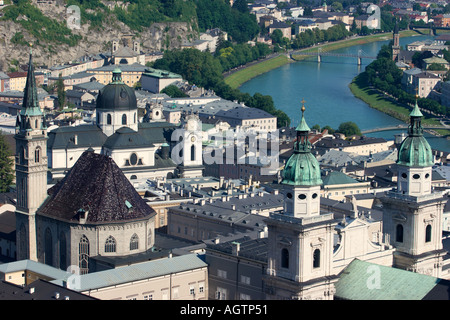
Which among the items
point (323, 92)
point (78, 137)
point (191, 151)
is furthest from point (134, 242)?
point (323, 92)

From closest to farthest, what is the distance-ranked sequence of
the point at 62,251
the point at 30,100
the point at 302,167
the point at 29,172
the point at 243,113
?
the point at 302,167 → the point at 62,251 → the point at 29,172 → the point at 30,100 → the point at 243,113

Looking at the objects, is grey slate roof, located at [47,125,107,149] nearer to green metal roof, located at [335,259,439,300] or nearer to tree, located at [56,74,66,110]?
green metal roof, located at [335,259,439,300]

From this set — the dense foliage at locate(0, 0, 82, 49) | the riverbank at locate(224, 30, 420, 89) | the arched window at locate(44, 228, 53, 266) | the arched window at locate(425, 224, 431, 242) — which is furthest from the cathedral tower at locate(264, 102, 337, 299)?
the dense foliage at locate(0, 0, 82, 49)

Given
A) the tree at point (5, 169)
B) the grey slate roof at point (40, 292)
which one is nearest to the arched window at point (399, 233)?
the grey slate roof at point (40, 292)

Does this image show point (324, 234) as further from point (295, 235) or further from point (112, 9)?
point (112, 9)

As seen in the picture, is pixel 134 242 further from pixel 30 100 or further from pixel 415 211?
pixel 415 211
